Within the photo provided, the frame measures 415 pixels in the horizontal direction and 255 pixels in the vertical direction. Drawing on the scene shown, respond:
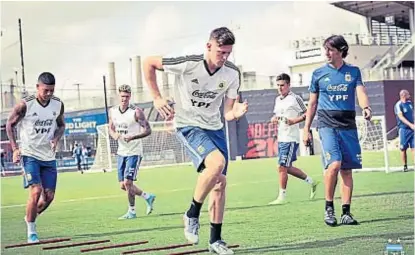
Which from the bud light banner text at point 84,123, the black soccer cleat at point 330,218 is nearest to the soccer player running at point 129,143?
the black soccer cleat at point 330,218

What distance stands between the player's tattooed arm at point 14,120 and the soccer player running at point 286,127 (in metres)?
2.57

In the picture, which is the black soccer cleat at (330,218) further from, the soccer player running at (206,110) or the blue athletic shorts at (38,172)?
the blue athletic shorts at (38,172)

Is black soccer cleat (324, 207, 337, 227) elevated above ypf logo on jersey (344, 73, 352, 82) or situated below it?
below

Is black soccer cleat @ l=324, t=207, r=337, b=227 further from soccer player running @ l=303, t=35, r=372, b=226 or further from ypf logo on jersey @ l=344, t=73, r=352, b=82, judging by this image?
ypf logo on jersey @ l=344, t=73, r=352, b=82

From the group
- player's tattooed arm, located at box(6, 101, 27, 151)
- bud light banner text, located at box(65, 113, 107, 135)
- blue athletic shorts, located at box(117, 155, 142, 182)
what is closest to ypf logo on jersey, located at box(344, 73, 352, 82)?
player's tattooed arm, located at box(6, 101, 27, 151)

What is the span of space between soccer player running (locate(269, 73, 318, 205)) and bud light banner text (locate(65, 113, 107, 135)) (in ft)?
21.9

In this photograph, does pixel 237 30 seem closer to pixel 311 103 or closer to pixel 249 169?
pixel 311 103

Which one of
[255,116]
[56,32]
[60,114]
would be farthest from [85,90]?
[255,116]

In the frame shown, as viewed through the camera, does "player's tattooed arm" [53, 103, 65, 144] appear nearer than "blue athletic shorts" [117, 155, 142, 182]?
Yes

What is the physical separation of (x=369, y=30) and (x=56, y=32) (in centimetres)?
1365

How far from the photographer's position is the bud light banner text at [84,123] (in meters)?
13.9

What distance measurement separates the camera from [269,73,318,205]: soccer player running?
7266 millimetres

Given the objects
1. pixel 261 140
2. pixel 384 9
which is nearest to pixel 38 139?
pixel 261 140

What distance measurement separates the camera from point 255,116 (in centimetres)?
1908
